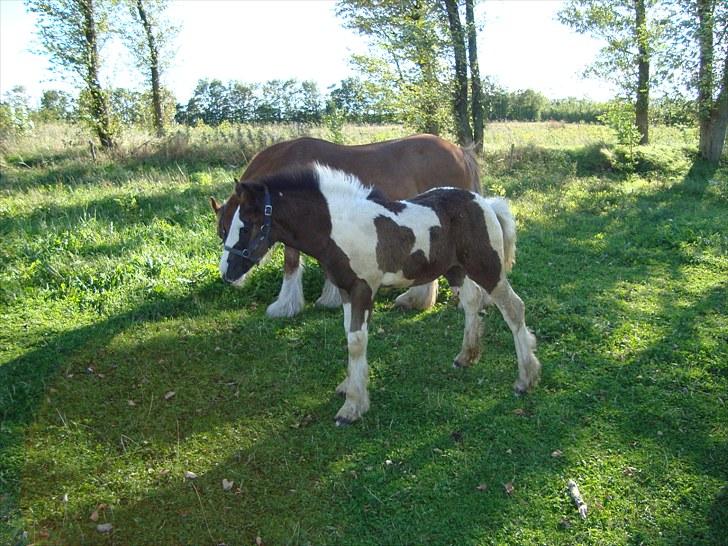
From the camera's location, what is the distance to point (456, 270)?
5.27 meters

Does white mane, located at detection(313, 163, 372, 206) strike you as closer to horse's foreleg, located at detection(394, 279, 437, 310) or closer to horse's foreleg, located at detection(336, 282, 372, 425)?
horse's foreleg, located at detection(336, 282, 372, 425)

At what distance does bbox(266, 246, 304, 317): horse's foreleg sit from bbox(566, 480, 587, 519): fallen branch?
388 cm

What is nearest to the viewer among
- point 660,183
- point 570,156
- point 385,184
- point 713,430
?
point 713,430

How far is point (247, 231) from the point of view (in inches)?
181

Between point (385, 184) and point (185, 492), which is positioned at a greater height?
point (385, 184)

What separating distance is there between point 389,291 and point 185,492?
4.28 meters

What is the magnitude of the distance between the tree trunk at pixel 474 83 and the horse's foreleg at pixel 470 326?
12.0 m

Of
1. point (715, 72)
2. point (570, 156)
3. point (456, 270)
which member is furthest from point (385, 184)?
point (715, 72)

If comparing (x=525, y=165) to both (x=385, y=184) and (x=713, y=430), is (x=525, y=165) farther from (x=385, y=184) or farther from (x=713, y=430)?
(x=713, y=430)

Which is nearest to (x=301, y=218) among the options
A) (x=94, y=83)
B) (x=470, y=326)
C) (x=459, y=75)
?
(x=470, y=326)

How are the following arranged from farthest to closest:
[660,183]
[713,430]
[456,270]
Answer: [660,183], [456,270], [713,430]

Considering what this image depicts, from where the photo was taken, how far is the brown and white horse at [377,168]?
683 cm

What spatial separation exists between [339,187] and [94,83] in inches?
589

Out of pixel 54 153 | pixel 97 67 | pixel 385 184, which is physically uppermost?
pixel 97 67
